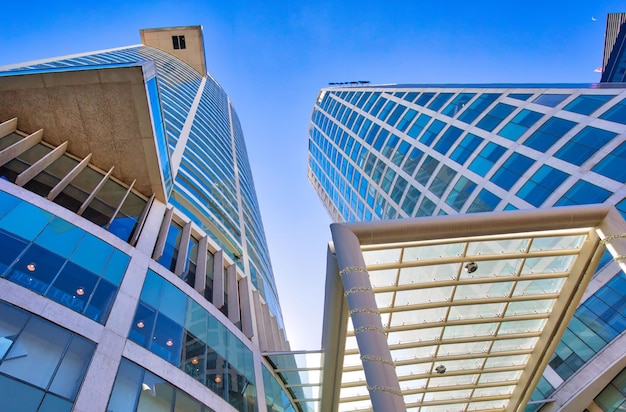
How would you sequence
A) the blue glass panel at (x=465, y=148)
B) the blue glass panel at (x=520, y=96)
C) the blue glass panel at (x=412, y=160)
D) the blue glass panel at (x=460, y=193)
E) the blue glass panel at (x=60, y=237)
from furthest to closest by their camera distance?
the blue glass panel at (x=412, y=160) < the blue glass panel at (x=465, y=148) < the blue glass panel at (x=520, y=96) < the blue glass panel at (x=460, y=193) < the blue glass panel at (x=60, y=237)

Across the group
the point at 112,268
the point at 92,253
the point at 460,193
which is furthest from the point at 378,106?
the point at 92,253

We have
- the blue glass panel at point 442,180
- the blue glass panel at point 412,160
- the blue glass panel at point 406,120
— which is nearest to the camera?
the blue glass panel at point 442,180

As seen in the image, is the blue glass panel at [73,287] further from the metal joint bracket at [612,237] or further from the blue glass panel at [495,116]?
the blue glass panel at [495,116]

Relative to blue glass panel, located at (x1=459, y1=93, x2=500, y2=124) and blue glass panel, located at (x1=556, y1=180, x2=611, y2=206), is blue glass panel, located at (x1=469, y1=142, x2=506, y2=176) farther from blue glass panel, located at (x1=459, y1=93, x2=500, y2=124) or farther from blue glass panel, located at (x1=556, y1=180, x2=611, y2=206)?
blue glass panel, located at (x1=556, y1=180, x2=611, y2=206)

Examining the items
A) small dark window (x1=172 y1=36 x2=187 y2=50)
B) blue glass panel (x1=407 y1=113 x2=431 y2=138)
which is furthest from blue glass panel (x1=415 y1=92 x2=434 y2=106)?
small dark window (x1=172 y1=36 x2=187 y2=50)

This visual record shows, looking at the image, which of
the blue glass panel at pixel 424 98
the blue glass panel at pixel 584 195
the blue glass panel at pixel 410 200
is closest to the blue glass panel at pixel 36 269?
the blue glass panel at pixel 584 195

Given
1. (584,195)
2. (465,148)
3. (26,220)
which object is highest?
(465,148)

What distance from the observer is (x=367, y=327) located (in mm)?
8664

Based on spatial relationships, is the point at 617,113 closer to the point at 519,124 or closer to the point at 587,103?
the point at 587,103

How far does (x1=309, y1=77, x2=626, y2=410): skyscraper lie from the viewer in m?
20.8

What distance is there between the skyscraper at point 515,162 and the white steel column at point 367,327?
16538 millimetres

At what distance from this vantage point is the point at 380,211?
1941 inches

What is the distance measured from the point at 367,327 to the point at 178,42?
8399cm

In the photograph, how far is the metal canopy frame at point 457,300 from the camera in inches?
418
